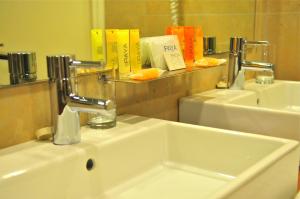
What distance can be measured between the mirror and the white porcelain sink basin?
0.87ft

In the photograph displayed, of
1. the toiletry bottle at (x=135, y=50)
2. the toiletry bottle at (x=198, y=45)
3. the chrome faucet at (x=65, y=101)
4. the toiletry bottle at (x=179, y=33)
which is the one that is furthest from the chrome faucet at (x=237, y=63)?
the chrome faucet at (x=65, y=101)

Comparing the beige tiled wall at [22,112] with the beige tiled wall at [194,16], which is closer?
the beige tiled wall at [22,112]

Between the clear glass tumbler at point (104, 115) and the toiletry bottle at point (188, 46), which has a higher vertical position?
the toiletry bottle at point (188, 46)

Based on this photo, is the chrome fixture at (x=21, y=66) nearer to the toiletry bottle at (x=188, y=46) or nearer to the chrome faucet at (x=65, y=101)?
the chrome faucet at (x=65, y=101)

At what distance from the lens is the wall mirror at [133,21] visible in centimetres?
83

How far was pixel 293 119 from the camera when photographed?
1055mm

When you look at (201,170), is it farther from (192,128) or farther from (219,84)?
(219,84)

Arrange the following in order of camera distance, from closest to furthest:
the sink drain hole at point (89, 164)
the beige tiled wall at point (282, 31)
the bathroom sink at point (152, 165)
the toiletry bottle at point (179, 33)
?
the bathroom sink at point (152, 165) → the sink drain hole at point (89, 164) → the toiletry bottle at point (179, 33) → the beige tiled wall at point (282, 31)

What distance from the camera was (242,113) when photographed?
44.4 inches

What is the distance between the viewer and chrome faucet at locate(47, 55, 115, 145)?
80 cm

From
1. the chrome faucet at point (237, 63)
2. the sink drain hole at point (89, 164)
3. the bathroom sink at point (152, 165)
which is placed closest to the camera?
the bathroom sink at point (152, 165)

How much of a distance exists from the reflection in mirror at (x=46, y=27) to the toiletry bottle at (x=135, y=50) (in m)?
0.09

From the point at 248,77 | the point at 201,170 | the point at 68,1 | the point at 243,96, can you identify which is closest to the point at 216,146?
the point at 201,170

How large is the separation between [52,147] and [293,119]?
649 mm
